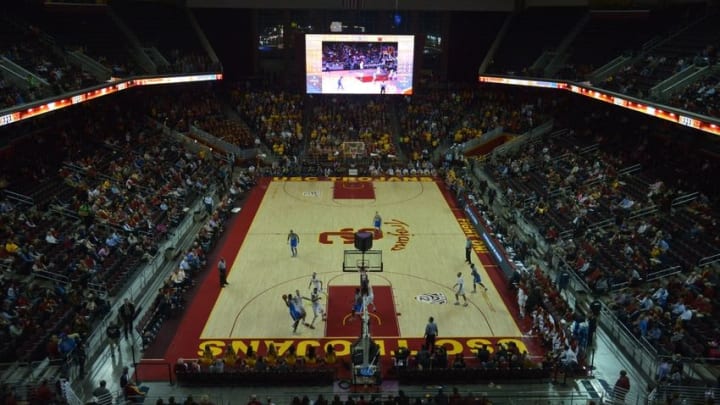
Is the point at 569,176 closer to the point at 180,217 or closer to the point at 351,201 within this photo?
the point at 351,201

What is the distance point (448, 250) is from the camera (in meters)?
26.1

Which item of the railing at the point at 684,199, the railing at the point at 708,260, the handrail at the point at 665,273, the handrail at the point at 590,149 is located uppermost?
the handrail at the point at 590,149

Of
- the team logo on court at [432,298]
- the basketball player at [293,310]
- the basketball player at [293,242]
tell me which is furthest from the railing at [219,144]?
the basketball player at [293,310]

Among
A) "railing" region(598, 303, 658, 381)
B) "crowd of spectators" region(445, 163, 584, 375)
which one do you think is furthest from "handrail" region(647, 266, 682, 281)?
"crowd of spectators" region(445, 163, 584, 375)

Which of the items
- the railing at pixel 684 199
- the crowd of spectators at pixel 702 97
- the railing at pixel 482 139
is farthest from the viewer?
the railing at pixel 482 139

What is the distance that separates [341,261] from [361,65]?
22000 millimetres

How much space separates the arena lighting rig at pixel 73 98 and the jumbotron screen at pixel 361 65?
7733mm

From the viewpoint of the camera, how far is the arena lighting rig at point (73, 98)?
22.9m

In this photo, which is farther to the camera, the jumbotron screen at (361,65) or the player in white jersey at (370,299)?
the jumbotron screen at (361,65)

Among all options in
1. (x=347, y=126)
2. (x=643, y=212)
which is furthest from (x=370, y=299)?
(x=347, y=126)

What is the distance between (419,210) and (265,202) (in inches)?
343

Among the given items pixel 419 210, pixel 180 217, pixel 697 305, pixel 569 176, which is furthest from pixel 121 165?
pixel 697 305

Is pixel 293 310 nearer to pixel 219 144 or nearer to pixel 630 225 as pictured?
pixel 630 225

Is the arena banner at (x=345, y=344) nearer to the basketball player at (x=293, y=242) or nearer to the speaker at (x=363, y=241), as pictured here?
the speaker at (x=363, y=241)
